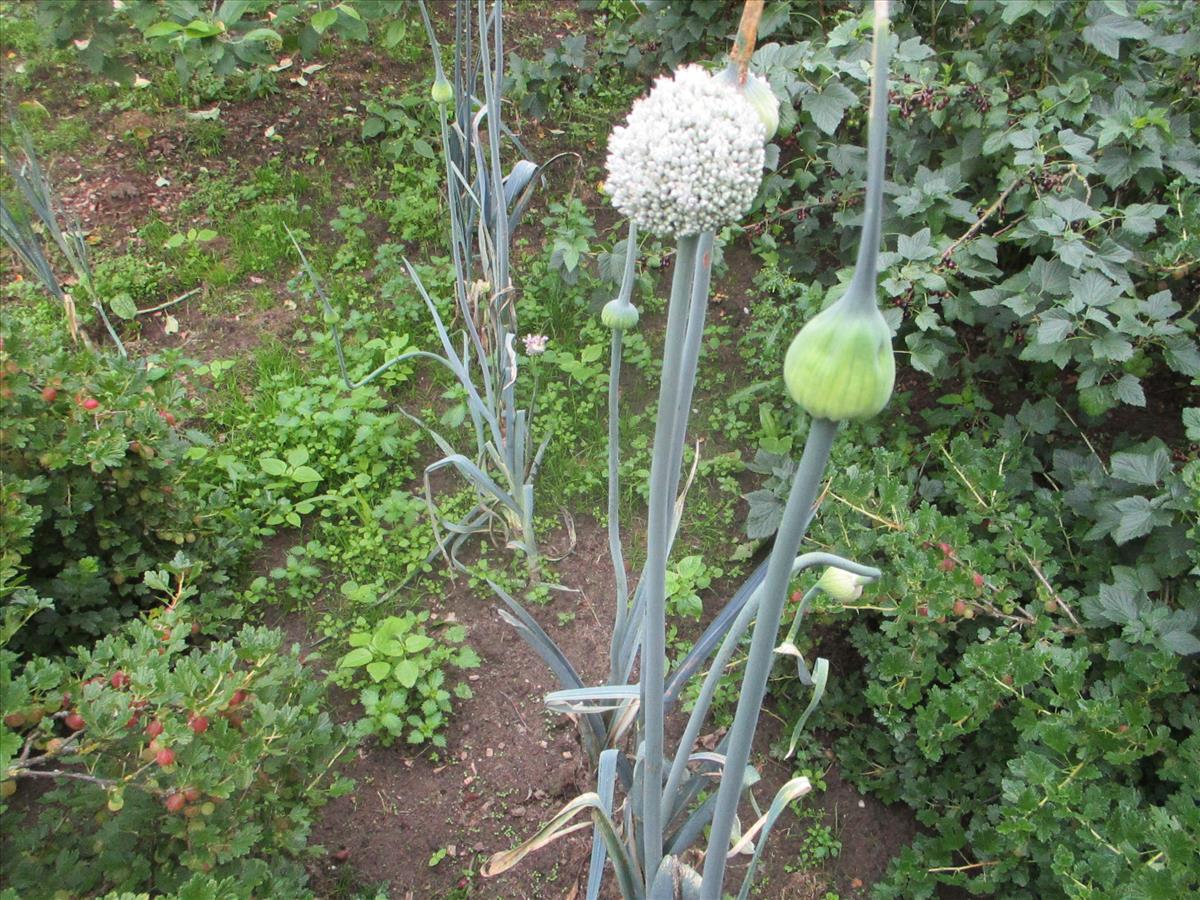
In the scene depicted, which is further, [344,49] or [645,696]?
[344,49]

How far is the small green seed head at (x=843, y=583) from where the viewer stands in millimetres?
933

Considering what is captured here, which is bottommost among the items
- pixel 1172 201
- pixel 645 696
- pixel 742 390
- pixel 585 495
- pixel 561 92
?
pixel 585 495

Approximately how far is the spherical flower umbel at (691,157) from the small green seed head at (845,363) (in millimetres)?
184

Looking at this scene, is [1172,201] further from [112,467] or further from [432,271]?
[112,467]

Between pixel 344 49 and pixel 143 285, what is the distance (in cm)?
154

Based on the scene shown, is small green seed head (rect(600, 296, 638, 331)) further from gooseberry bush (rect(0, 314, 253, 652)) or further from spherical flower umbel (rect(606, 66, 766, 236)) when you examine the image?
gooseberry bush (rect(0, 314, 253, 652))

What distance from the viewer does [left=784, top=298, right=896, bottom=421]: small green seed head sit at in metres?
0.63

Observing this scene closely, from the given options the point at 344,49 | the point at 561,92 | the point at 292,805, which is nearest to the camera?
the point at 292,805


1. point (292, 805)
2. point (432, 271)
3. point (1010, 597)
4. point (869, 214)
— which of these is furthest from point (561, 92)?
point (869, 214)

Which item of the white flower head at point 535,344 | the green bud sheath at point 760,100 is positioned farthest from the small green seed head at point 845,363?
the white flower head at point 535,344

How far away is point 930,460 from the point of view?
217 centimetres

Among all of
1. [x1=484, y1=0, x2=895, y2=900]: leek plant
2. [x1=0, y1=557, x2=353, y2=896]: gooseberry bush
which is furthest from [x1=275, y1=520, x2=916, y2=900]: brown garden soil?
[x1=484, y1=0, x2=895, y2=900]: leek plant

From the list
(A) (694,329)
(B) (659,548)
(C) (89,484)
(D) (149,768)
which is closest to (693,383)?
(A) (694,329)

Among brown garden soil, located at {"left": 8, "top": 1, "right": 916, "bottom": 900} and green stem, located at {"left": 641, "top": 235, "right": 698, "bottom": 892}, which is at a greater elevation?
green stem, located at {"left": 641, "top": 235, "right": 698, "bottom": 892}
